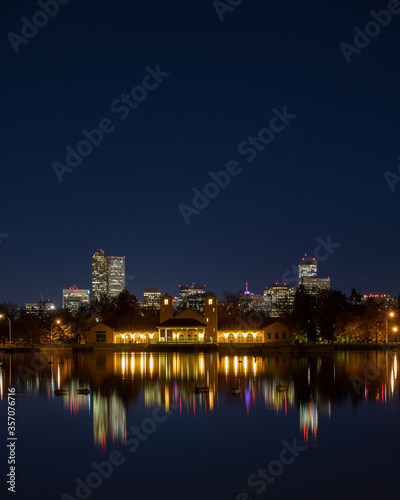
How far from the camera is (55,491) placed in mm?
17906

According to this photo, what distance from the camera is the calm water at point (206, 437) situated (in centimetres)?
1827

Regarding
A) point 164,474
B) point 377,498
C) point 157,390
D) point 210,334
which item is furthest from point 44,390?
point 210,334

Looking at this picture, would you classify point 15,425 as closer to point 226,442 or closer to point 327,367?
point 226,442

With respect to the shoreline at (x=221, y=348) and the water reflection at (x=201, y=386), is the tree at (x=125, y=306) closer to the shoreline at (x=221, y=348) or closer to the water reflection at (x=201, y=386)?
the shoreline at (x=221, y=348)

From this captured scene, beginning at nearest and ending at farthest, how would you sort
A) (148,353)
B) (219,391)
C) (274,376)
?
(219,391), (274,376), (148,353)

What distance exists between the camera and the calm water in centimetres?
1827

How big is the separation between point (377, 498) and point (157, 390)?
2130 centimetres

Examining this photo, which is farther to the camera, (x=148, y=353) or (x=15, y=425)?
(x=148, y=353)

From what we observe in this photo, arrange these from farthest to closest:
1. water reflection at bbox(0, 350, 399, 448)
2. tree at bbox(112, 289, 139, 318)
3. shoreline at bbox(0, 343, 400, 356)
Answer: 1. tree at bbox(112, 289, 139, 318)
2. shoreline at bbox(0, 343, 400, 356)
3. water reflection at bbox(0, 350, 399, 448)

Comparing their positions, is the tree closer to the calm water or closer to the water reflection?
the water reflection

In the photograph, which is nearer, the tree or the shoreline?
the shoreline

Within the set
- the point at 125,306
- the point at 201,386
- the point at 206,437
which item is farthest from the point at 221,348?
the point at 206,437

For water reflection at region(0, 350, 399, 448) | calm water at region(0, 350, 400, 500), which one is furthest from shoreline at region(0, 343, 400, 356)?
calm water at region(0, 350, 400, 500)

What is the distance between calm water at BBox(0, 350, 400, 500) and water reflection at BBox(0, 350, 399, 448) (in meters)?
0.12
